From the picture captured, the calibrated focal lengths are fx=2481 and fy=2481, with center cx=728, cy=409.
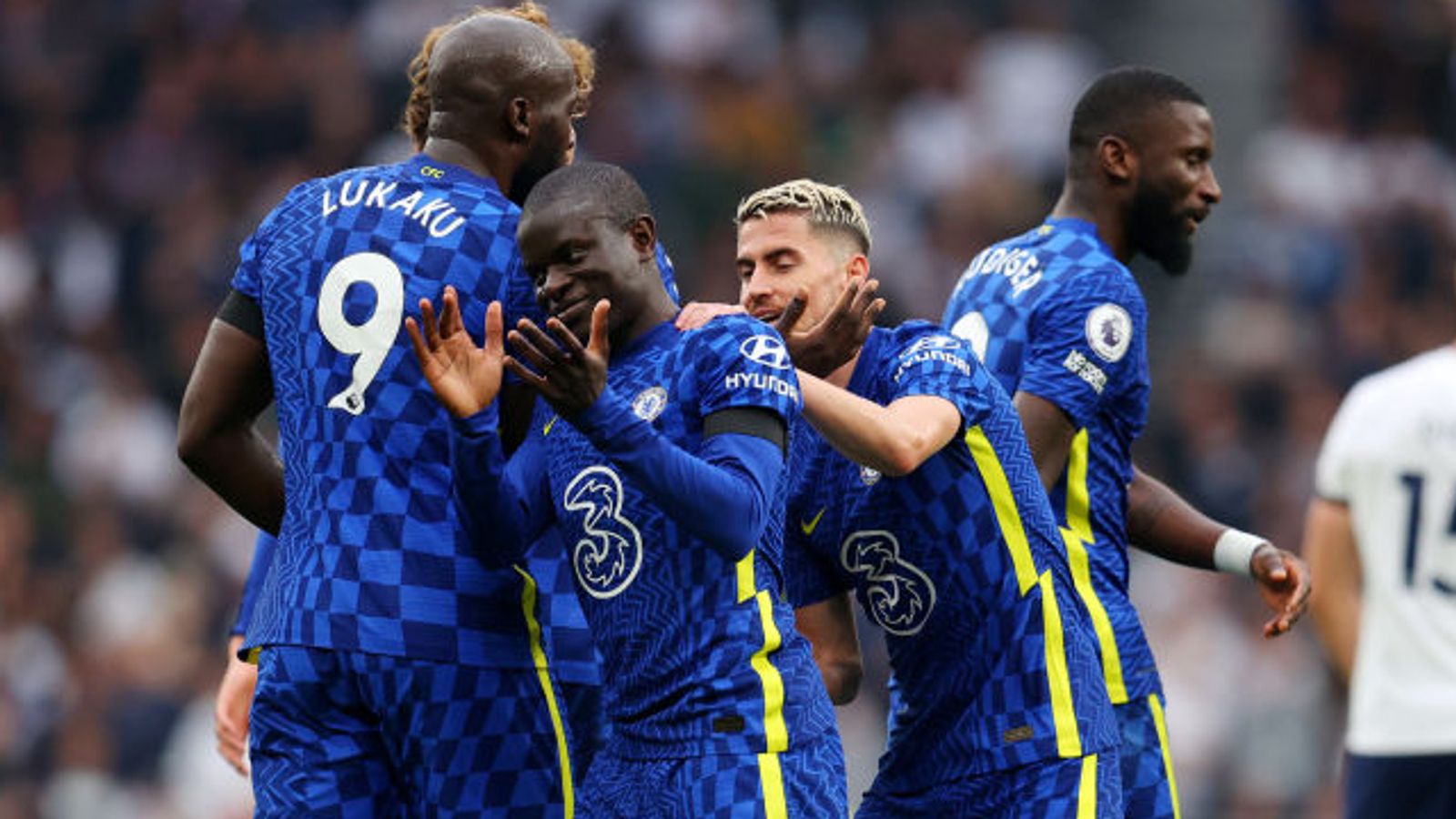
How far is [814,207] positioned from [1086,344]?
0.90m

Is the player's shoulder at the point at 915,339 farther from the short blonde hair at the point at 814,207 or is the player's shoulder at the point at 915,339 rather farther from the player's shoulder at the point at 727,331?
the player's shoulder at the point at 727,331

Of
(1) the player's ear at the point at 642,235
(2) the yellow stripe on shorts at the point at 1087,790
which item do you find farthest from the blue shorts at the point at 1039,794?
(1) the player's ear at the point at 642,235

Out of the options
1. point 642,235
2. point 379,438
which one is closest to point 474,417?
point 379,438

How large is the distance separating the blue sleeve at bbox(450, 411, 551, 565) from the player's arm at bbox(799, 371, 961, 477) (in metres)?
0.58

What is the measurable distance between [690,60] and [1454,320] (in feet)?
15.9

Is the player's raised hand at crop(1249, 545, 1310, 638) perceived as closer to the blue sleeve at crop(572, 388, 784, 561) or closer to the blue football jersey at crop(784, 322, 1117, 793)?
the blue football jersey at crop(784, 322, 1117, 793)

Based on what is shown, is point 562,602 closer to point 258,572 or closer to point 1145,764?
point 258,572

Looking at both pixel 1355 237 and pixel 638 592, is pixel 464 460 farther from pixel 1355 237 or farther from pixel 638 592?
pixel 1355 237

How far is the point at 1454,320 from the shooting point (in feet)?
48.7

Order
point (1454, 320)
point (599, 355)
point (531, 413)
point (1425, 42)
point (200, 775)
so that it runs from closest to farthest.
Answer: point (599, 355), point (531, 413), point (200, 775), point (1454, 320), point (1425, 42)

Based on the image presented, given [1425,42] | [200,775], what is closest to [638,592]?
[200,775]

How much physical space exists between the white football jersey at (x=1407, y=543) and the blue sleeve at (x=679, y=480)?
2.68 m

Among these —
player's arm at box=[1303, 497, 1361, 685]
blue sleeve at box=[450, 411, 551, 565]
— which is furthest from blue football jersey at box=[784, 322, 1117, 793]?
player's arm at box=[1303, 497, 1361, 685]

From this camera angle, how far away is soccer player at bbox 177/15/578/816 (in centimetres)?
495
